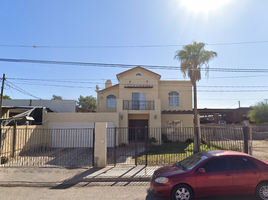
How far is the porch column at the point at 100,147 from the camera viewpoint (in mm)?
8266

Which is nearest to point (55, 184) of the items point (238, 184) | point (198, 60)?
point (238, 184)

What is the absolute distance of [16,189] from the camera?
591cm

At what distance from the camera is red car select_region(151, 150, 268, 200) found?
4543 mm

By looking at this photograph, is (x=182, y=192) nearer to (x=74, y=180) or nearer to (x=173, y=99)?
(x=74, y=180)

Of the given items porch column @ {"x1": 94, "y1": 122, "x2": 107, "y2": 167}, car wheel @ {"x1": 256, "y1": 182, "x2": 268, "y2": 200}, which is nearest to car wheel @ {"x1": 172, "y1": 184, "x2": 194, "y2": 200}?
car wheel @ {"x1": 256, "y1": 182, "x2": 268, "y2": 200}

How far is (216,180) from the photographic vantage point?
4.57 metres

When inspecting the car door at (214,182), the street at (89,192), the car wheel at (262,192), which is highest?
the car door at (214,182)

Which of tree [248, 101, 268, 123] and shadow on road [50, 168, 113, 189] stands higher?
tree [248, 101, 268, 123]

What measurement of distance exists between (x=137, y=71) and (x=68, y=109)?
871 centimetres

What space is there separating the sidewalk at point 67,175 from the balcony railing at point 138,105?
10.3 metres

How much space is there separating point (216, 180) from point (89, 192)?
3660 mm

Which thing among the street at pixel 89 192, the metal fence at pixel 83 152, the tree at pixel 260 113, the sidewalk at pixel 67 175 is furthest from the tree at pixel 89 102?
the street at pixel 89 192

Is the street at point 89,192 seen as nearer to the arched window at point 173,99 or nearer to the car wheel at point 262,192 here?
the car wheel at point 262,192

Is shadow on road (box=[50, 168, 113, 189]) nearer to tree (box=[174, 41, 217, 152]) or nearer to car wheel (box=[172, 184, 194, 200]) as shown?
car wheel (box=[172, 184, 194, 200])
